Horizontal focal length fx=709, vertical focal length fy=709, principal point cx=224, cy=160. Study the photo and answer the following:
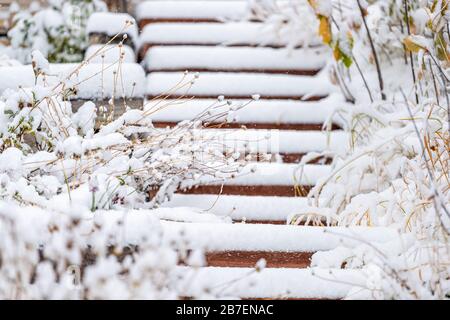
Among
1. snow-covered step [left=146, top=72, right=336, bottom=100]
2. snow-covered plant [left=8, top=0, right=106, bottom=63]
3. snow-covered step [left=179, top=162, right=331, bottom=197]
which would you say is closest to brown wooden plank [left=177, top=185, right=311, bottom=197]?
snow-covered step [left=179, top=162, right=331, bottom=197]

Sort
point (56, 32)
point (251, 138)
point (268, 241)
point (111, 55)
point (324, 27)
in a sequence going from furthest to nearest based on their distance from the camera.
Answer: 1. point (56, 32)
2. point (111, 55)
3. point (251, 138)
4. point (324, 27)
5. point (268, 241)

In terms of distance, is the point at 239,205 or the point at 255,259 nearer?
the point at 255,259

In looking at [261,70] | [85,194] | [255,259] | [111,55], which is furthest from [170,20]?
[255,259]

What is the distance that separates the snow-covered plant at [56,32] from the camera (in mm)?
4496

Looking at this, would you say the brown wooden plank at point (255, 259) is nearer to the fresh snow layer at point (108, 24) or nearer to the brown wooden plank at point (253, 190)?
the brown wooden plank at point (253, 190)

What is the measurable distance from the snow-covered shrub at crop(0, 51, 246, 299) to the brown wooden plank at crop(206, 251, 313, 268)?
0.54 feet

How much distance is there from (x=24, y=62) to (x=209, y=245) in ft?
8.87

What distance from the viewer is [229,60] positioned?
4031 mm

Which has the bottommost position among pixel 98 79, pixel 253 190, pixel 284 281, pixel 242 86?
pixel 284 281

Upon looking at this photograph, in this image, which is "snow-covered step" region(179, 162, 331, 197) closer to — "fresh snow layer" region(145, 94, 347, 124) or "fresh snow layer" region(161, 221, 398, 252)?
"fresh snow layer" region(145, 94, 347, 124)

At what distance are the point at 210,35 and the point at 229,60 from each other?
30 centimetres

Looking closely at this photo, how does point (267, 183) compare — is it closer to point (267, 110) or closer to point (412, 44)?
point (267, 110)

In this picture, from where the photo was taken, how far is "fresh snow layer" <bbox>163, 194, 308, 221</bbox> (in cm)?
300

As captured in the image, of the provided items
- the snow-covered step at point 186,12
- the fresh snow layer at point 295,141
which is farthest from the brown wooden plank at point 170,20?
the fresh snow layer at point 295,141
